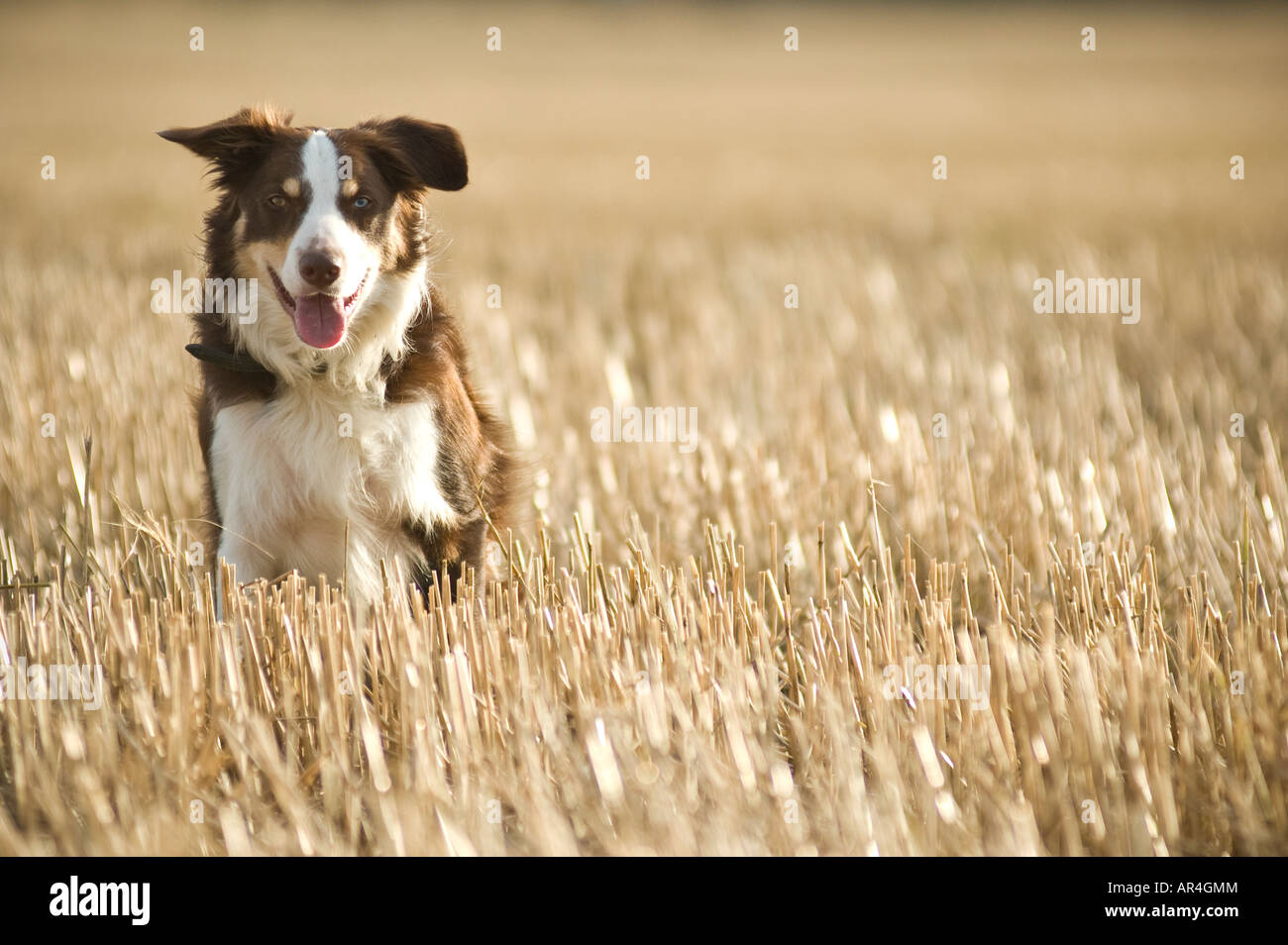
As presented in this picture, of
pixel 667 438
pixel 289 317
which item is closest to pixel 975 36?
pixel 667 438

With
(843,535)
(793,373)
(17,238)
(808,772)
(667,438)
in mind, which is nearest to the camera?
(808,772)

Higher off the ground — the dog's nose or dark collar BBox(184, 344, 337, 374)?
the dog's nose

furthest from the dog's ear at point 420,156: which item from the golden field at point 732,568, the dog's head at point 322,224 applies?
the golden field at point 732,568

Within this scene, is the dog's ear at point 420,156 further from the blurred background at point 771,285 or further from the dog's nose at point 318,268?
the blurred background at point 771,285

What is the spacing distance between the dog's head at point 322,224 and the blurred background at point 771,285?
35.0 inches

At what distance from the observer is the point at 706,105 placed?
22.2 m

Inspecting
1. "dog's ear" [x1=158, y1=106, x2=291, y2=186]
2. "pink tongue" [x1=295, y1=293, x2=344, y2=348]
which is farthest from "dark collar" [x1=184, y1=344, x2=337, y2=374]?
"dog's ear" [x1=158, y1=106, x2=291, y2=186]

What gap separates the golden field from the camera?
2.81 meters

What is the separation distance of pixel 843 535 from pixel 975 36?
32201mm

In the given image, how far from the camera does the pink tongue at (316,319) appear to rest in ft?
11.0

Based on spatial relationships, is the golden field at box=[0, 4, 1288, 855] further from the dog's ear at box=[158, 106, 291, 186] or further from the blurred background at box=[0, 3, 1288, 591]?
the dog's ear at box=[158, 106, 291, 186]

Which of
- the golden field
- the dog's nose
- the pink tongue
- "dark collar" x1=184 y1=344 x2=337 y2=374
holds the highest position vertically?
the dog's nose
